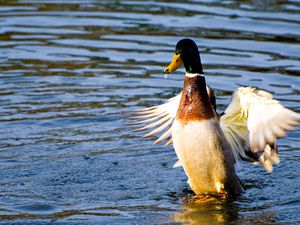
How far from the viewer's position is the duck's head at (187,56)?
7898mm

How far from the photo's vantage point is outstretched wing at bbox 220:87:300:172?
744 cm

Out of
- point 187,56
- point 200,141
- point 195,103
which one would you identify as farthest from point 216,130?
point 187,56

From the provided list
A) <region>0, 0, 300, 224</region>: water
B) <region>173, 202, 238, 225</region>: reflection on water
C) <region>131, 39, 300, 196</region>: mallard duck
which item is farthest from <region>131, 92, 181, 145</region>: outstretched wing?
<region>173, 202, 238, 225</region>: reflection on water

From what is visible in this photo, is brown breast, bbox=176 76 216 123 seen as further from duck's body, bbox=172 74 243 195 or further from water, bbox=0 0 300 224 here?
water, bbox=0 0 300 224

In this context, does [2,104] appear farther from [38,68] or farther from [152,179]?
Answer: [152,179]

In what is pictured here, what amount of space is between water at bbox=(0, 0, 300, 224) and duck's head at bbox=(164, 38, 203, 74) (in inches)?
45.6

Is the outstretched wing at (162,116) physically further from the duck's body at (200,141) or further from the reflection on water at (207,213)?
the reflection on water at (207,213)

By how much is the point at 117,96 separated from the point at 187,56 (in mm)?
Answer: 3189

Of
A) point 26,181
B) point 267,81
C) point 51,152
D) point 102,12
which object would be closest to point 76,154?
point 51,152

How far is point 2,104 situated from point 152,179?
9.69 feet

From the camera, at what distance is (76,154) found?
9.16 metres

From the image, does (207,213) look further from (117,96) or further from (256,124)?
(117,96)

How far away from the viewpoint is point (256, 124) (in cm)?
768

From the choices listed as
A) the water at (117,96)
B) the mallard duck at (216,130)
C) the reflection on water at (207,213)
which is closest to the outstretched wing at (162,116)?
the water at (117,96)
